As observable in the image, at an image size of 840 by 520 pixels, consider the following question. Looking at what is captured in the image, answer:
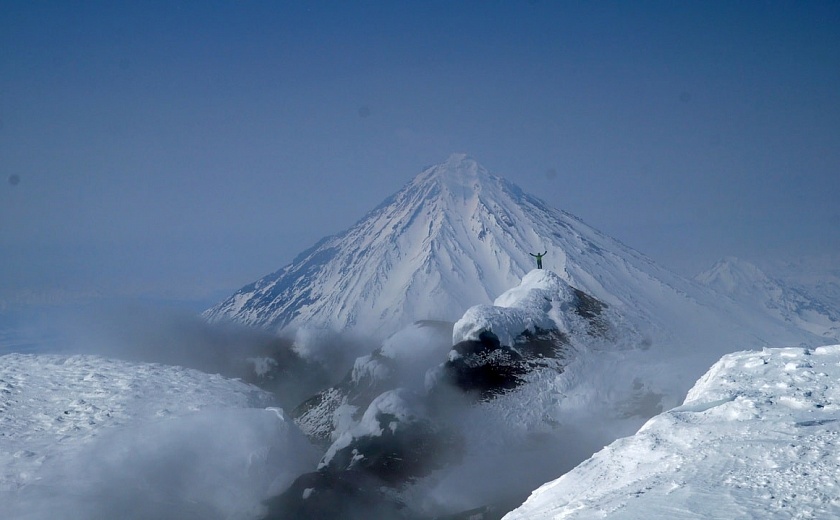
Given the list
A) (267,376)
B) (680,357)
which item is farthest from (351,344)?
(680,357)

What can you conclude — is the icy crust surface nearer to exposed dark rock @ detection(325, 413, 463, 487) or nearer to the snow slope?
exposed dark rock @ detection(325, 413, 463, 487)

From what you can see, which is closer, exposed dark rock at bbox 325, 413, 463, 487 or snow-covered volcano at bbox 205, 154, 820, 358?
exposed dark rock at bbox 325, 413, 463, 487

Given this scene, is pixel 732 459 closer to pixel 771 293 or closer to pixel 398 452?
pixel 398 452

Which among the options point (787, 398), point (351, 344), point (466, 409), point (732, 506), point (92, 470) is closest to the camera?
point (732, 506)

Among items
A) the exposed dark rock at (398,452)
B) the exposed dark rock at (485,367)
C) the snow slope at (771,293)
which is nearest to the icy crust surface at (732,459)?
the exposed dark rock at (398,452)

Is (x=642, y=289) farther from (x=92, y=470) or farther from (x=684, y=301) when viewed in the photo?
(x=92, y=470)

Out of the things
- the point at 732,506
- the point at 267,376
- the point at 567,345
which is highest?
the point at 267,376

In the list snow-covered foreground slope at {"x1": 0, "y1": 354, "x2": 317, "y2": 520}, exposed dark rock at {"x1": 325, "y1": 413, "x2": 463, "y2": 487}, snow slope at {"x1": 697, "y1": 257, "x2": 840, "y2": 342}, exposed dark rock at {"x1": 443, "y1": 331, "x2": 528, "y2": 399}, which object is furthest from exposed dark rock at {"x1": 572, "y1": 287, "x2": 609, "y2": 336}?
snow slope at {"x1": 697, "y1": 257, "x2": 840, "y2": 342}
